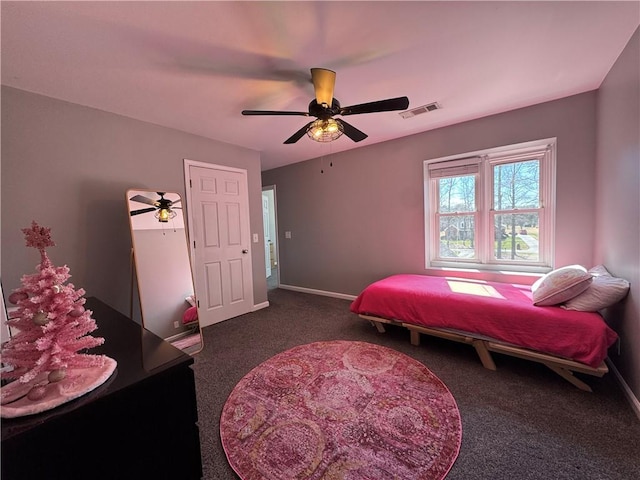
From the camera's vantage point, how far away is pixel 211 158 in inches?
129

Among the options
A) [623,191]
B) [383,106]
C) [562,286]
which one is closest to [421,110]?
[383,106]

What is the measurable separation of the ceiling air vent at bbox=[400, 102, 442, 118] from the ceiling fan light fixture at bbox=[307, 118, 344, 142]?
1104mm

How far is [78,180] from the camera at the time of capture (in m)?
2.30

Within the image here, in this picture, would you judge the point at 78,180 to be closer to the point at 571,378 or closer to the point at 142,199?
the point at 142,199

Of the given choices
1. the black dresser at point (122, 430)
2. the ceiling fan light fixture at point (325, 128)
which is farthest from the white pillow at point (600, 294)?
the black dresser at point (122, 430)

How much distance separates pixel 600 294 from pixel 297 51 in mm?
2810

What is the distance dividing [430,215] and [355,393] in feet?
8.27

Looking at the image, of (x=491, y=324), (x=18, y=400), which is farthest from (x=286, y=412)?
(x=491, y=324)

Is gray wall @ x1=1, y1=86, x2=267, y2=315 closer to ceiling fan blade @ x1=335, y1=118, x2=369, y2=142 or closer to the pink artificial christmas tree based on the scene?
the pink artificial christmas tree

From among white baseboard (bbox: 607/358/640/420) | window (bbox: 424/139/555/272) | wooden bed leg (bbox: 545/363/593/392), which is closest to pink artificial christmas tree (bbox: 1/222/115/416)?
wooden bed leg (bbox: 545/363/593/392)

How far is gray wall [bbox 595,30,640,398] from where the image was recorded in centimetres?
164

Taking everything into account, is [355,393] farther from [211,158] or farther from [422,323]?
[211,158]

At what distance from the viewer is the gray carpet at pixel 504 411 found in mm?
1303

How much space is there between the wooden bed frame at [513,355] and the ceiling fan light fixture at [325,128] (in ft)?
6.53
